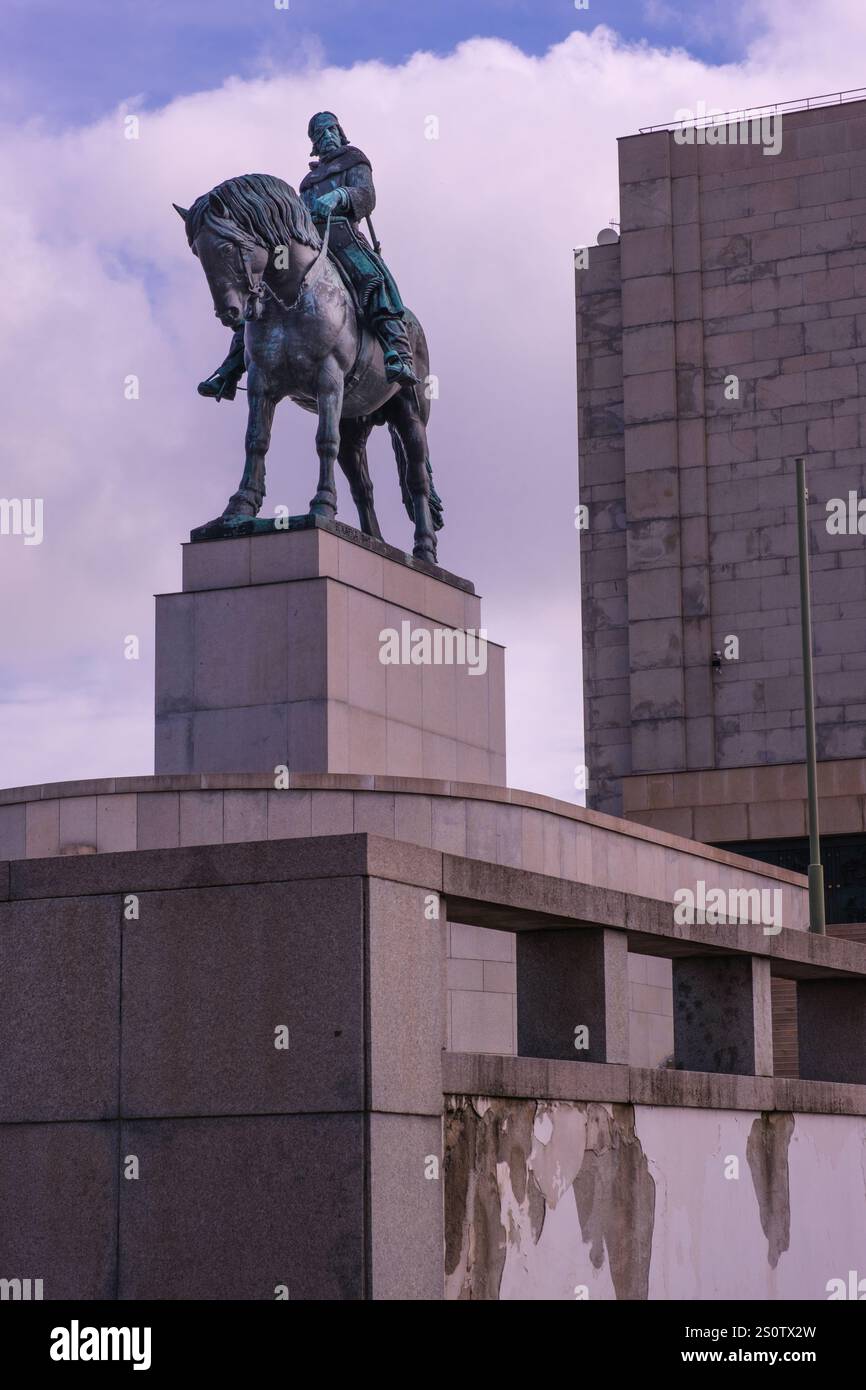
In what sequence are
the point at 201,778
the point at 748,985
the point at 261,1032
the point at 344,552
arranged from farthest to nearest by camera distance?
1. the point at 344,552
2. the point at 201,778
3. the point at 748,985
4. the point at 261,1032

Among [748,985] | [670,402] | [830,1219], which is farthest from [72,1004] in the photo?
[670,402]

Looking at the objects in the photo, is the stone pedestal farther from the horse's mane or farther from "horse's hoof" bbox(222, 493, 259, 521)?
the horse's mane

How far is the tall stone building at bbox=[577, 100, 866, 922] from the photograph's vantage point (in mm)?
48000

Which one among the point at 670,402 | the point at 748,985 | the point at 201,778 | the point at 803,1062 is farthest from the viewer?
the point at 670,402

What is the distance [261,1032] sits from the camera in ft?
29.9

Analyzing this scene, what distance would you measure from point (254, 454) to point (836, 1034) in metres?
11.0

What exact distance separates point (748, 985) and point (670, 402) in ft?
127

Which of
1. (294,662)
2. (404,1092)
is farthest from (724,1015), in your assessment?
(294,662)

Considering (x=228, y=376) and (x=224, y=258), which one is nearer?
(x=224, y=258)

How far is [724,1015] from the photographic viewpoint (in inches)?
498

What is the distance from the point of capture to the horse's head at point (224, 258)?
67.5ft

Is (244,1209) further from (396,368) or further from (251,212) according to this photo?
(396,368)

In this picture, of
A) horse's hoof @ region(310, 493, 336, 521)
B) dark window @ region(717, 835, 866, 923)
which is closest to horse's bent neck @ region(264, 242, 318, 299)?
horse's hoof @ region(310, 493, 336, 521)
